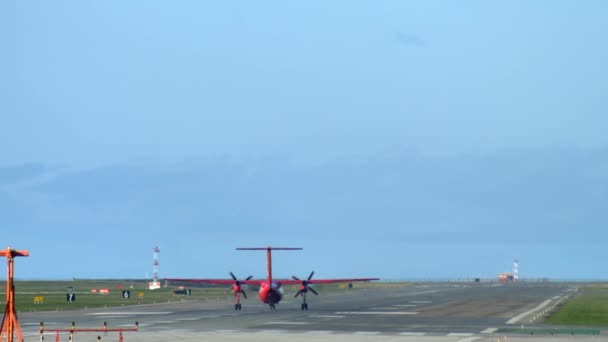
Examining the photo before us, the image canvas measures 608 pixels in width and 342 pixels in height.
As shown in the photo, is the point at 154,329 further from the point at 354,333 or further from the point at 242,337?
the point at 354,333

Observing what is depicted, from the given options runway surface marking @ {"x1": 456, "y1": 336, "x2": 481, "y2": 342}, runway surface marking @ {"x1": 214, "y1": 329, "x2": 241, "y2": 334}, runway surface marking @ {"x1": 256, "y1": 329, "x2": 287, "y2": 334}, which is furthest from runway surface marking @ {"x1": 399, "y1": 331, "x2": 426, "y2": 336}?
runway surface marking @ {"x1": 214, "y1": 329, "x2": 241, "y2": 334}

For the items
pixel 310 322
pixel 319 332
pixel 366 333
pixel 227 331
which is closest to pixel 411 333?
pixel 366 333

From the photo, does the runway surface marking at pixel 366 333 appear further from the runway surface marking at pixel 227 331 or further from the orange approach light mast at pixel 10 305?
the orange approach light mast at pixel 10 305

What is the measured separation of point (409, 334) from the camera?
53.8 m

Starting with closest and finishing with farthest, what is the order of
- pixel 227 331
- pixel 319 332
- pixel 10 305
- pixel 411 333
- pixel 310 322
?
pixel 10 305 → pixel 411 333 → pixel 319 332 → pixel 227 331 → pixel 310 322

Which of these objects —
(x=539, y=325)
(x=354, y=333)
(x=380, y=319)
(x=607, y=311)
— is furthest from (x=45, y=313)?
(x=607, y=311)

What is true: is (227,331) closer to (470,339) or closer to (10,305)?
(470,339)

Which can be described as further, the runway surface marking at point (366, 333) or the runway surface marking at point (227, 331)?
the runway surface marking at point (227, 331)

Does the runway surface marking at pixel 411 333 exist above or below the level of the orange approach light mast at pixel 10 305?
below

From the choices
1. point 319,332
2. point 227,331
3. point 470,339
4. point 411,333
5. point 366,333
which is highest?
point 227,331

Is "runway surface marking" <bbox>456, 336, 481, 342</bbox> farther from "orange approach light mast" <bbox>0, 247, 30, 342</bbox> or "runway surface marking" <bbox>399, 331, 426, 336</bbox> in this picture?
"orange approach light mast" <bbox>0, 247, 30, 342</bbox>

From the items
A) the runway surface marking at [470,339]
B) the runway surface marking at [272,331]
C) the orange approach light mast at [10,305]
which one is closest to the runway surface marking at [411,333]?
the runway surface marking at [470,339]

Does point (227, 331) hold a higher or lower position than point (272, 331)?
higher

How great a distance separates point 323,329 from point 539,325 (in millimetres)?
15985
